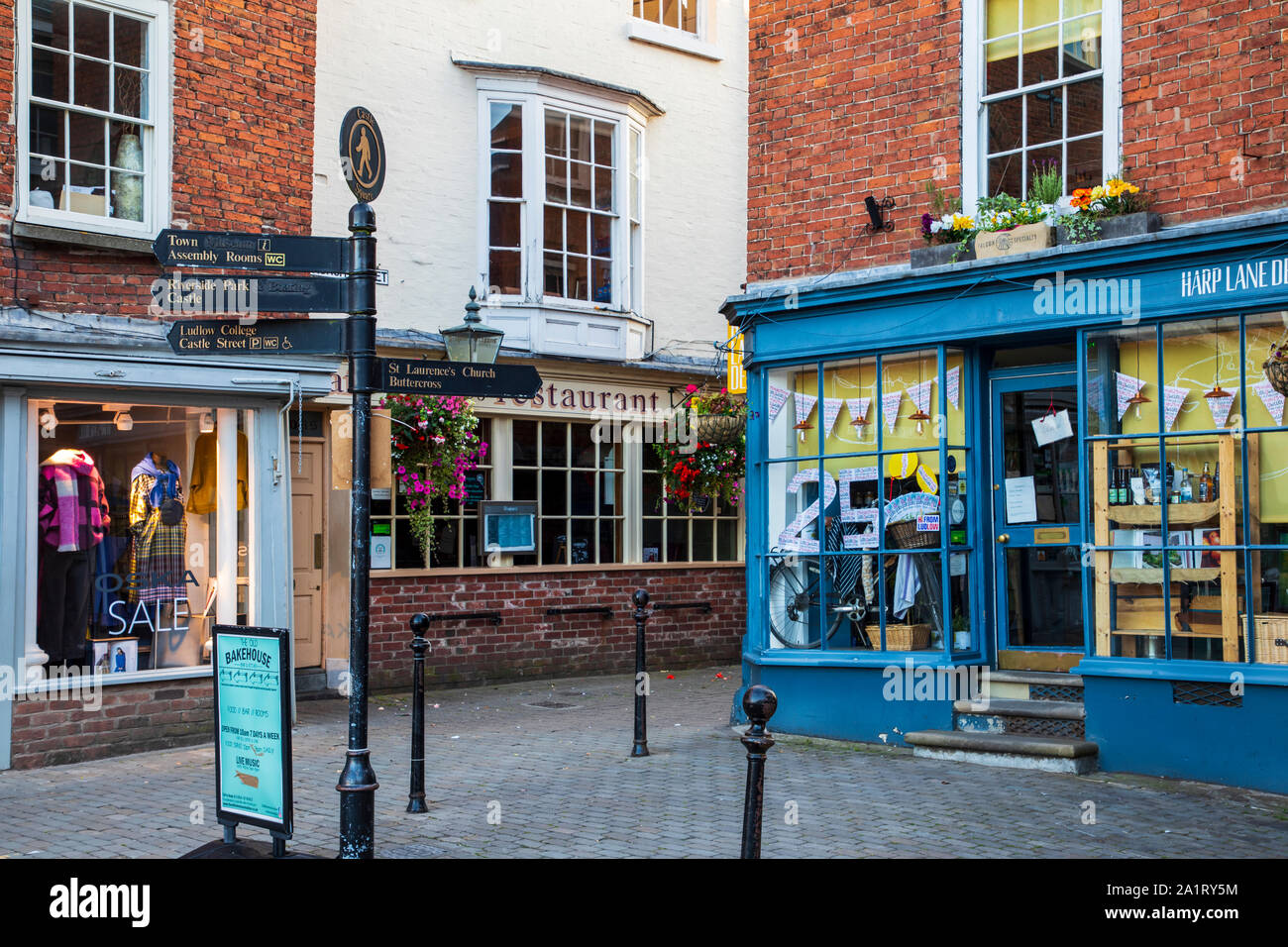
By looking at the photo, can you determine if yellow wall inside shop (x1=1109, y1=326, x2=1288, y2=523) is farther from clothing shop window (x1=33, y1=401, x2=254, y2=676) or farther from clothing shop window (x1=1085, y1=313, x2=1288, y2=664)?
clothing shop window (x1=33, y1=401, x2=254, y2=676)

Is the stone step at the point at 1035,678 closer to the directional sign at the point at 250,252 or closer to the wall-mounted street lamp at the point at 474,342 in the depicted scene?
the wall-mounted street lamp at the point at 474,342

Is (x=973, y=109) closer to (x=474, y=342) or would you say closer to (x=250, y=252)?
(x=474, y=342)

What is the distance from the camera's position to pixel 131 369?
33.3 ft

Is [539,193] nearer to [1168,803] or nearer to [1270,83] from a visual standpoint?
[1270,83]

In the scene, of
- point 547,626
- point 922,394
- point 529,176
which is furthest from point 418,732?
point 529,176

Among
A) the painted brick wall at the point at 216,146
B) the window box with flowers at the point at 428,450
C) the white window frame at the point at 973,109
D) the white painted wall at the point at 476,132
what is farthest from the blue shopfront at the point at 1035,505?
the white painted wall at the point at 476,132

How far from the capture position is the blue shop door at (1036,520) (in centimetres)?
971

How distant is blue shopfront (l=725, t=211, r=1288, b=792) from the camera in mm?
8406

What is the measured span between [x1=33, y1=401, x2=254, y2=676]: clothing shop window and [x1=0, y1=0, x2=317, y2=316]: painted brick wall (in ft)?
3.06

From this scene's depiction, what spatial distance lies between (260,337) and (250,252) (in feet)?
1.40

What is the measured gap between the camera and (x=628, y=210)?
51.6 feet

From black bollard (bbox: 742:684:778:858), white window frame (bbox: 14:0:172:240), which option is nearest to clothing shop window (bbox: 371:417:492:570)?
white window frame (bbox: 14:0:172:240)

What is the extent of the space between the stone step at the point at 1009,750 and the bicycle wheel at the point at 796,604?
4.03 ft
